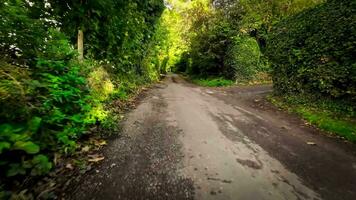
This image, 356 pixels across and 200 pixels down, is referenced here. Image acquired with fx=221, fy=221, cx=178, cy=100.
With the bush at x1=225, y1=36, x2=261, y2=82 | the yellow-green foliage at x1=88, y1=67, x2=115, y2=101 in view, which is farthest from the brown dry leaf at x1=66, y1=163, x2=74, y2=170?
the bush at x1=225, y1=36, x2=261, y2=82

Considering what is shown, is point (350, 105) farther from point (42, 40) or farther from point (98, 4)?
point (42, 40)

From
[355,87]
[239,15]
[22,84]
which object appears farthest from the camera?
[239,15]

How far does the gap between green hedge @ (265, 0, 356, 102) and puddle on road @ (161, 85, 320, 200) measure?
4.27 m

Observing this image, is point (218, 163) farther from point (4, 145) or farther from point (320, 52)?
point (320, 52)

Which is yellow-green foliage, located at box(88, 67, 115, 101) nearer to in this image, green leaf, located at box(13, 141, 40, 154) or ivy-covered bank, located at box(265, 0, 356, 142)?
green leaf, located at box(13, 141, 40, 154)

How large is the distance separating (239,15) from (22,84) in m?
18.7

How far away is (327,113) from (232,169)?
548cm

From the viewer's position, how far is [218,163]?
3.82 m

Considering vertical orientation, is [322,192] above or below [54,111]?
below

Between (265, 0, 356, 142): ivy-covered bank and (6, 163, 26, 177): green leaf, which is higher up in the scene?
(265, 0, 356, 142): ivy-covered bank

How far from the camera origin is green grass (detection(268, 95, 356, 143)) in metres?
6.10

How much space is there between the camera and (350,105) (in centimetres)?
687

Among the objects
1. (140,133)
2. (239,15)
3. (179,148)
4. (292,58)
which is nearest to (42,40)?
(140,133)

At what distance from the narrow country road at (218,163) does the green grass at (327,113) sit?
0.54m
